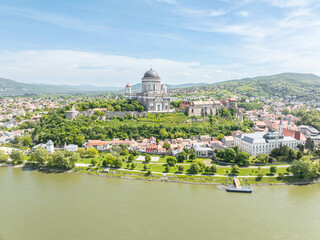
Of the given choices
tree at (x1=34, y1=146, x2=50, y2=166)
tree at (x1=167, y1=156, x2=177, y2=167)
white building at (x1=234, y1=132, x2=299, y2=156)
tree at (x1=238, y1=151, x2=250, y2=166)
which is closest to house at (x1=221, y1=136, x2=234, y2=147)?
white building at (x1=234, y1=132, x2=299, y2=156)

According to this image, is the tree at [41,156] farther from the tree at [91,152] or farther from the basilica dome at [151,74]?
the basilica dome at [151,74]

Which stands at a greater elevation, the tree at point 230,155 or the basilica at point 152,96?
the basilica at point 152,96

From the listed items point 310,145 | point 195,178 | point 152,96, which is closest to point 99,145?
point 195,178

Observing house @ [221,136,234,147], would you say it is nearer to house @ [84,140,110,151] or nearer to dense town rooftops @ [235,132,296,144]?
dense town rooftops @ [235,132,296,144]

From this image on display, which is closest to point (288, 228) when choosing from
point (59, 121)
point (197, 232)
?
point (197, 232)

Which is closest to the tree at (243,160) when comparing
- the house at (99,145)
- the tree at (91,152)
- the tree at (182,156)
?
the tree at (182,156)

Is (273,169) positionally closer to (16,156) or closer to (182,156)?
(182,156)

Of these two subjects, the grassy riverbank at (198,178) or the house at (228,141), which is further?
the house at (228,141)

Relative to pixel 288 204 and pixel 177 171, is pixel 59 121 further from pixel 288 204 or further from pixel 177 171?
pixel 288 204
